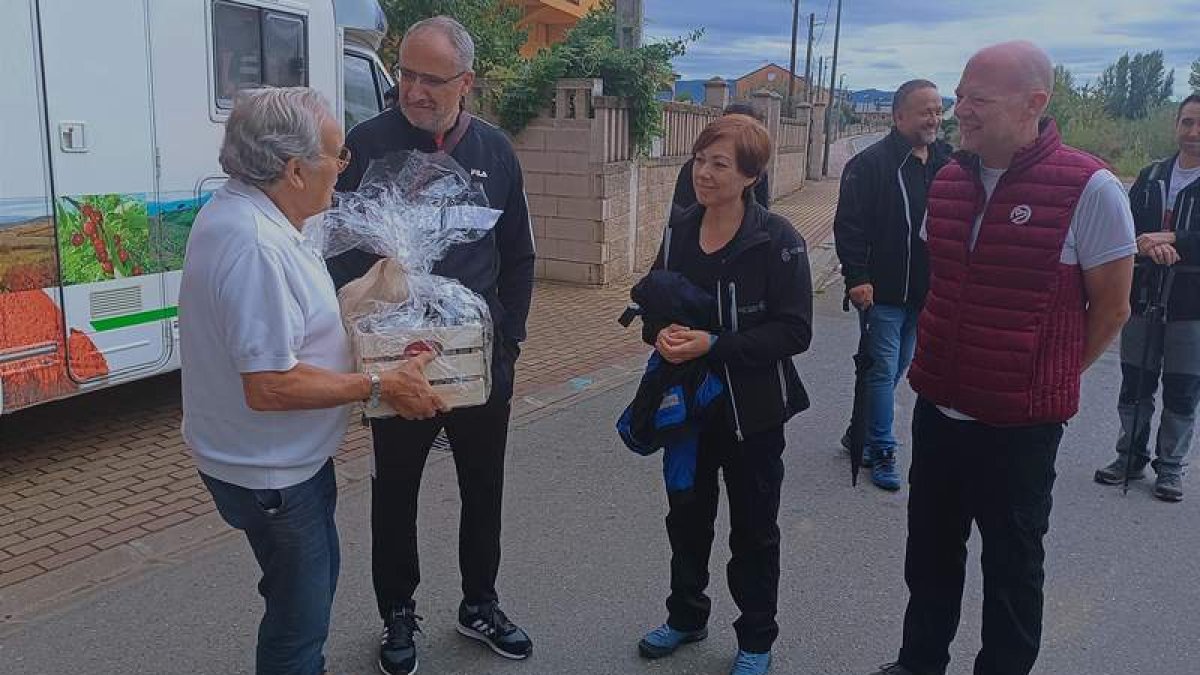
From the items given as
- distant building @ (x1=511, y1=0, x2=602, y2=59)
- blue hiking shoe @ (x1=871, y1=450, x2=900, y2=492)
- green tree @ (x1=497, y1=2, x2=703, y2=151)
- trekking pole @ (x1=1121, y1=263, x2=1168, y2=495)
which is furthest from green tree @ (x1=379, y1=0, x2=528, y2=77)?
distant building @ (x1=511, y1=0, x2=602, y2=59)

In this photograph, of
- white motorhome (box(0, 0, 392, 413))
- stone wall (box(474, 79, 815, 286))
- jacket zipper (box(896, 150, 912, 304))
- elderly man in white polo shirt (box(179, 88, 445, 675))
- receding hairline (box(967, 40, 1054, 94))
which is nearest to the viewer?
elderly man in white polo shirt (box(179, 88, 445, 675))

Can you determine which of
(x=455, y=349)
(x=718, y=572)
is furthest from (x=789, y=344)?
(x=718, y=572)

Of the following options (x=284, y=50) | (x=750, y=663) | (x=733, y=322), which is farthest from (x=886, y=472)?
(x=284, y=50)

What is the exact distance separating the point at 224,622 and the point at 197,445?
1.49 metres

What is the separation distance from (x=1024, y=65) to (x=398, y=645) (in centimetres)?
253

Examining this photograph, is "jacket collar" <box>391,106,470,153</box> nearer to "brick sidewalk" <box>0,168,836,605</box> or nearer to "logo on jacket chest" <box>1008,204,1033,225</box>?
"logo on jacket chest" <box>1008,204,1033,225</box>

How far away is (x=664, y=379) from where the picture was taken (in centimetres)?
292

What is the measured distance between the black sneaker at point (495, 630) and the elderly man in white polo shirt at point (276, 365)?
3.20 ft

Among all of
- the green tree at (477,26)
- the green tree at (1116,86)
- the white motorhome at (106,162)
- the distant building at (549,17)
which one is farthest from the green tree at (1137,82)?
the white motorhome at (106,162)

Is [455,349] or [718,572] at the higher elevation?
[455,349]

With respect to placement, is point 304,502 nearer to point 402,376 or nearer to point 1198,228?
point 402,376

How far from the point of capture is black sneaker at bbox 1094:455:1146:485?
489 centimetres

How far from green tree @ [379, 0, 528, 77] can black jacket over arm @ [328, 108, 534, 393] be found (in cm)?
752

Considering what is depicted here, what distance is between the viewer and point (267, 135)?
195 centimetres
